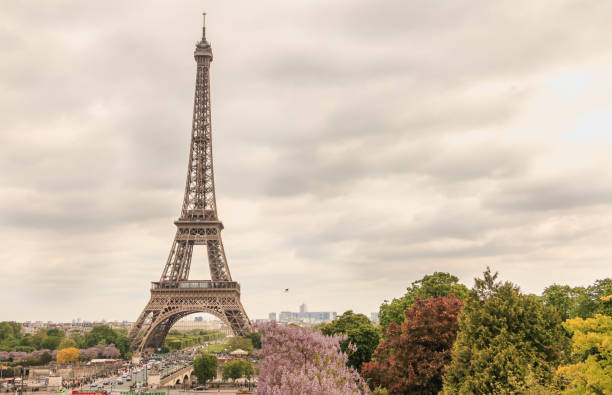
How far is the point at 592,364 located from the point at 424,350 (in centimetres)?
982

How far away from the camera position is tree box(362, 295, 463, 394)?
2877 cm

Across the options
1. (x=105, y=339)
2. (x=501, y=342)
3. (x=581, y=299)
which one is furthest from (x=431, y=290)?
(x=105, y=339)

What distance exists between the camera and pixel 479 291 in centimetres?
2688

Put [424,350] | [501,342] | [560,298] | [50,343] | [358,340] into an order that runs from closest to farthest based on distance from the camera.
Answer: [501,342] < [424,350] < [560,298] < [358,340] < [50,343]

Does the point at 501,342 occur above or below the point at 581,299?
below

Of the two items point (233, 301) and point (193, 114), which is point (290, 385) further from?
point (193, 114)

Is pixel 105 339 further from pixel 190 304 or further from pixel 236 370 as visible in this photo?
pixel 236 370

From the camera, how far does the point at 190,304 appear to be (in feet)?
283

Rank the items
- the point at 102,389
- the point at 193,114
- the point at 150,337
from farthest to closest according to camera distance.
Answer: the point at 193,114
the point at 150,337
the point at 102,389

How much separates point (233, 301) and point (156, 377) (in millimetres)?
20387

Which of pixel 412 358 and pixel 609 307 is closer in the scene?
pixel 609 307

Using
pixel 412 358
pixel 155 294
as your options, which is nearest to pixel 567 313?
pixel 412 358

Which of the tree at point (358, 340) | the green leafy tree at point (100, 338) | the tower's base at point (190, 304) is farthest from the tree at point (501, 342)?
the green leafy tree at point (100, 338)

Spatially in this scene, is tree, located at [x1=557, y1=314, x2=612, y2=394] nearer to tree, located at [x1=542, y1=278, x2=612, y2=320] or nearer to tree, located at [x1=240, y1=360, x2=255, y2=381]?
tree, located at [x1=542, y1=278, x2=612, y2=320]
